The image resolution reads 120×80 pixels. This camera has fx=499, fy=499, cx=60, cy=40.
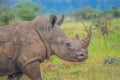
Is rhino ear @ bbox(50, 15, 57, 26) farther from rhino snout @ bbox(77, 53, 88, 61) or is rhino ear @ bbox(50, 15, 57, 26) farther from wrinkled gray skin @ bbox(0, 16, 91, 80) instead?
rhino snout @ bbox(77, 53, 88, 61)

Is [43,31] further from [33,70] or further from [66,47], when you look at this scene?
[33,70]

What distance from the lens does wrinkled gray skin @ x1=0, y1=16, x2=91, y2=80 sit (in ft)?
26.5

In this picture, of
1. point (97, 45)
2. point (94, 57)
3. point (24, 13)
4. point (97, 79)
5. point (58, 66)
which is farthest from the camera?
point (24, 13)

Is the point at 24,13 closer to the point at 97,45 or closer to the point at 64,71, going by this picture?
the point at 97,45

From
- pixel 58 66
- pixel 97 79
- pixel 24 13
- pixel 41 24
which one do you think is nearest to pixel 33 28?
pixel 41 24

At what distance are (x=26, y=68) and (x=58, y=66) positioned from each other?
446 centimetres

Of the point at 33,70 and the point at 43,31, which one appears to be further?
the point at 43,31

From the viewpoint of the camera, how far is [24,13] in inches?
1305

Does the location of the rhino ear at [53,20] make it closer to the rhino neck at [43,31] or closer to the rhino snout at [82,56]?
the rhino neck at [43,31]

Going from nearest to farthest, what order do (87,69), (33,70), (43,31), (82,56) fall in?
(33,70)
(82,56)
(43,31)
(87,69)

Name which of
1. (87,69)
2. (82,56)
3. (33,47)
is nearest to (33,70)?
Answer: (33,47)

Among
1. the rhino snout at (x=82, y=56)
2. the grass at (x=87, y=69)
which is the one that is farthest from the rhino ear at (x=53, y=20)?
the grass at (x=87, y=69)

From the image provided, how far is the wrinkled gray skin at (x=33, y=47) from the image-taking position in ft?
26.5

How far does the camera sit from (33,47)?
26.6 ft
